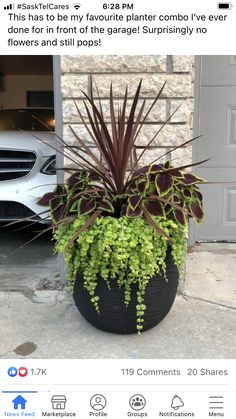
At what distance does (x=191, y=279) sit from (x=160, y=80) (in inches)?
63.6

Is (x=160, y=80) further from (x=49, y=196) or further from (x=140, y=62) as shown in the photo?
(x=49, y=196)

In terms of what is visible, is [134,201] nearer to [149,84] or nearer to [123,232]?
[123,232]

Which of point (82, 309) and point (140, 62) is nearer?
point (82, 309)

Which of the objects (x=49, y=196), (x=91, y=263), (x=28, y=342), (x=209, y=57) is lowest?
(x=28, y=342)

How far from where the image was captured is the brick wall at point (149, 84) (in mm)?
3014

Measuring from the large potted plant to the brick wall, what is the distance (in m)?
0.49

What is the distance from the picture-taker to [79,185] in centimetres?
265

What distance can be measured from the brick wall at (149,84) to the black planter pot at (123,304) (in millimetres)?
932

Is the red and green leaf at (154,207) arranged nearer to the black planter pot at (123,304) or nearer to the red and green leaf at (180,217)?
the red and green leaf at (180,217)

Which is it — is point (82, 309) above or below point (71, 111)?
below

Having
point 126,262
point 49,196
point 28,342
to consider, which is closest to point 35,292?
point 28,342

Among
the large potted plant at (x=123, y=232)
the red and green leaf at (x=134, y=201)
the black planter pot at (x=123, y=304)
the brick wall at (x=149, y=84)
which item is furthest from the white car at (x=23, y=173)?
the red and green leaf at (x=134, y=201)
